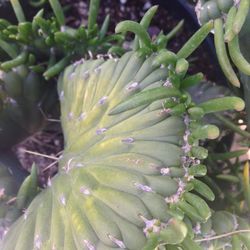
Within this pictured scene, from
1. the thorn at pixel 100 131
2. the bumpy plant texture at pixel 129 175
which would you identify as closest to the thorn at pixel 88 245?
the bumpy plant texture at pixel 129 175

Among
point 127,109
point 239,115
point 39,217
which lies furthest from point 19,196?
point 239,115

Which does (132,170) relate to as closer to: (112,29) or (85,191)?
(85,191)

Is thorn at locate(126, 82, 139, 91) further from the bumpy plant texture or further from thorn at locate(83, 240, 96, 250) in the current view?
thorn at locate(83, 240, 96, 250)

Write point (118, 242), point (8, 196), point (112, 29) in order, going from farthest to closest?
1. point (112, 29)
2. point (8, 196)
3. point (118, 242)

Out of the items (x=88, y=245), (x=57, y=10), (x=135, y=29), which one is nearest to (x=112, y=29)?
(x=57, y=10)

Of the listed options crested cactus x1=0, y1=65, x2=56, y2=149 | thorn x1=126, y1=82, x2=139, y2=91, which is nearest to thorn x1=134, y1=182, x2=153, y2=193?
thorn x1=126, y1=82, x2=139, y2=91

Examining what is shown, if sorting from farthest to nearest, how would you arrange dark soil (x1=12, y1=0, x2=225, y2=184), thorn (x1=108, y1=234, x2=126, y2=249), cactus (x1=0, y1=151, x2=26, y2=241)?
dark soil (x1=12, y1=0, x2=225, y2=184) < cactus (x1=0, y1=151, x2=26, y2=241) < thorn (x1=108, y1=234, x2=126, y2=249)

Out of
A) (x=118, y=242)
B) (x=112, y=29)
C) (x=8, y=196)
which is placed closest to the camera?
(x=118, y=242)
